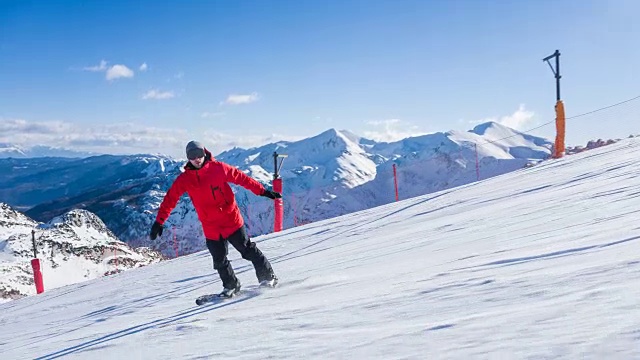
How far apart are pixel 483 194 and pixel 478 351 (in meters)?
8.94

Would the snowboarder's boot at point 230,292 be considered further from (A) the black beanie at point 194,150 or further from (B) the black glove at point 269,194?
(A) the black beanie at point 194,150

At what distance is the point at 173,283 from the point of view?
7777mm

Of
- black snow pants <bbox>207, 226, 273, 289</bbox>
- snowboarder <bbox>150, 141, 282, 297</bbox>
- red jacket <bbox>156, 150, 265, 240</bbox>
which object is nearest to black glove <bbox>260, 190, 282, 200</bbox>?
snowboarder <bbox>150, 141, 282, 297</bbox>

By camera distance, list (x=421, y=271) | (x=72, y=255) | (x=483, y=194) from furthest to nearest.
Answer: (x=72, y=255) → (x=483, y=194) → (x=421, y=271)

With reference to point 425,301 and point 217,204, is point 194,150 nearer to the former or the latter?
point 217,204

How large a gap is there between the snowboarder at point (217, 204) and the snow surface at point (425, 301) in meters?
A: 0.39

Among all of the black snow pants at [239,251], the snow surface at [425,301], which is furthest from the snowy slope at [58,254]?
the black snow pants at [239,251]

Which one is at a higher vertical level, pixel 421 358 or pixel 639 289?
pixel 639 289

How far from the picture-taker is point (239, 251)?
551 centimetres

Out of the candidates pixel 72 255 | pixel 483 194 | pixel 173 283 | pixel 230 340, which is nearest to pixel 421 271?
pixel 230 340

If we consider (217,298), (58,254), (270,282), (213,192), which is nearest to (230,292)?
(217,298)

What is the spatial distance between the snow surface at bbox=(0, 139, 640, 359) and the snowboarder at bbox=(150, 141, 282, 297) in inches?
15.5

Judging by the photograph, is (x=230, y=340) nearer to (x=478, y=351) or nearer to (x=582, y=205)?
(x=478, y=351)

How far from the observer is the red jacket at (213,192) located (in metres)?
5.25
